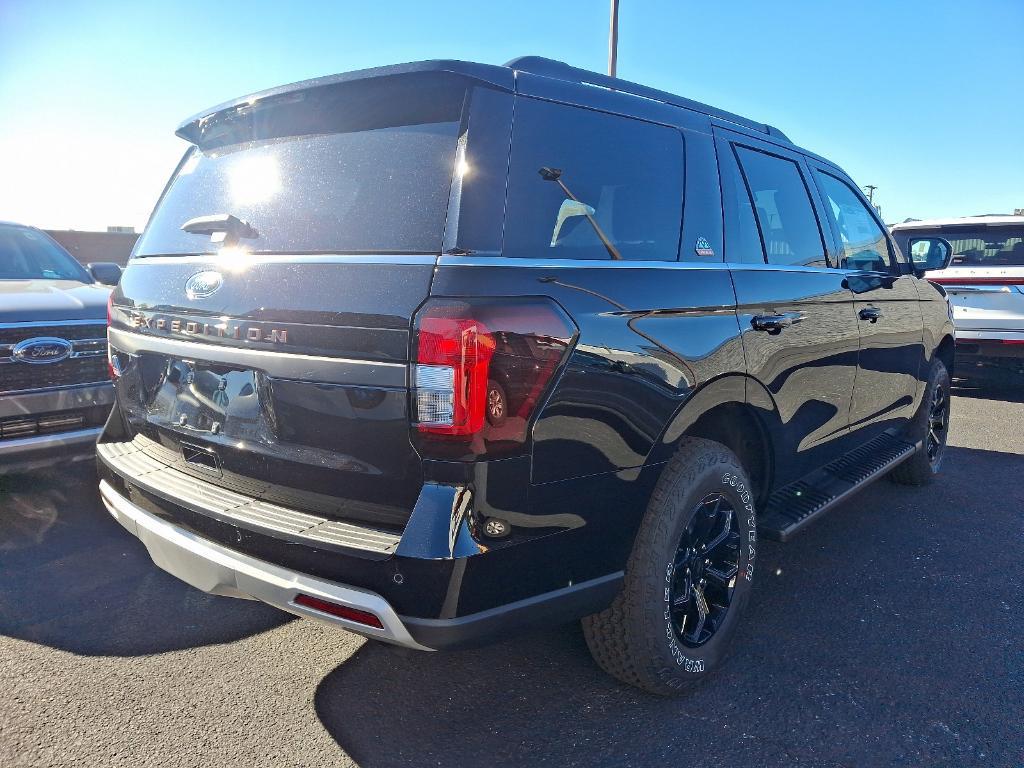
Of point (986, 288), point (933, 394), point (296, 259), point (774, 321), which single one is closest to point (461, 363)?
point (296, 259)

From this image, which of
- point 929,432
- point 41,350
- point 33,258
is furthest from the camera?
point 33,258

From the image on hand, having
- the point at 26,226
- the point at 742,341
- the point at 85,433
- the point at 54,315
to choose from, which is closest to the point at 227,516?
the point at 742,341

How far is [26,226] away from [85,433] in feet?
8.65

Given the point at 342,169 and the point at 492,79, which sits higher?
the point at 492,79

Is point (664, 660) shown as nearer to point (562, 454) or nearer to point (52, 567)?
point (562, 454)

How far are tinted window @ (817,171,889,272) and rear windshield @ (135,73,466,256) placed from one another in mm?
2441

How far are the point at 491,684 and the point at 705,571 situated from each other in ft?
2.78

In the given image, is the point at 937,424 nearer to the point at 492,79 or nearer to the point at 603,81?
the point at 603,81

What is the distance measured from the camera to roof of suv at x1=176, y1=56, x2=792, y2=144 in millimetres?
2107

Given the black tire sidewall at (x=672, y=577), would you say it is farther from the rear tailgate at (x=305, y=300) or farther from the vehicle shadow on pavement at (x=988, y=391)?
the vehicle shadow on pavement at (x=988, y=391)

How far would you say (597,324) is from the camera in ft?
6.89

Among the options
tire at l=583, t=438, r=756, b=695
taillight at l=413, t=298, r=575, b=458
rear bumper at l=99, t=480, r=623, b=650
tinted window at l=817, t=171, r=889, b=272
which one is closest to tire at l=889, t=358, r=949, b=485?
tinted window at l=817, t=171, r=889, b=272

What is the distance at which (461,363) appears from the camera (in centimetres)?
183

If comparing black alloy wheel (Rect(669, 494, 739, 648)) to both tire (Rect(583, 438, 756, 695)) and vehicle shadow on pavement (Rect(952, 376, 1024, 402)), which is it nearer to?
tire (Rect(583, 438, 756, 695))
